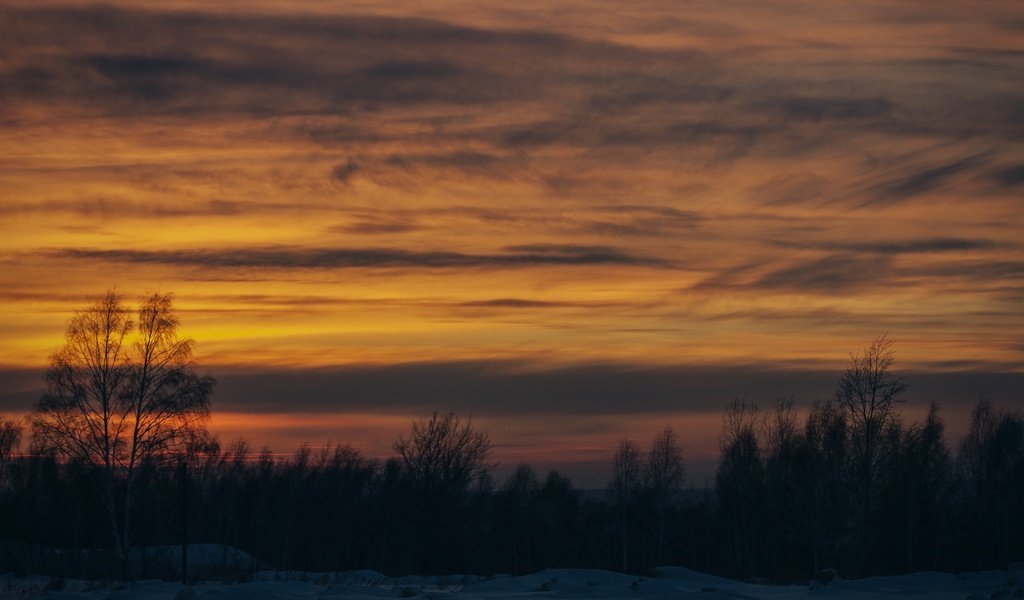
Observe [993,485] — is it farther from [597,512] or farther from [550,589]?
[550,589]

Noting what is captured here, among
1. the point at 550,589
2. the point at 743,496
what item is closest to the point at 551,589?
the point at 550,589

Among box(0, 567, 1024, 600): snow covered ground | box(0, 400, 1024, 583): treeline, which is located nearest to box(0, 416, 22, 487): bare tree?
box(0, 400, 1024, 583): treeline

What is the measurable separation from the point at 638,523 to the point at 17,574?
5688 centimetres

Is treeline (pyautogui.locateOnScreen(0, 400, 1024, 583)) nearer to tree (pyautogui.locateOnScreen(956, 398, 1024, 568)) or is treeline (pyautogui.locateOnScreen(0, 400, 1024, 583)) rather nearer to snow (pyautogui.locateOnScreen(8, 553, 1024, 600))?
tree (pyautogui.locateOnScreen(956, 398, 1024, 568))

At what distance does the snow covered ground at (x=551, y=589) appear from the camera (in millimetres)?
21719

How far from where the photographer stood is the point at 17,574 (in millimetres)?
34750

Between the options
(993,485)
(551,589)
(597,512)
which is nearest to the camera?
(551,589)

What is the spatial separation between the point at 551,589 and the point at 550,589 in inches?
1.1

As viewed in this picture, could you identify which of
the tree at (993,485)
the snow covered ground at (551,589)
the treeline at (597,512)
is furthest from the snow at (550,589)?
the tree at (993,485)

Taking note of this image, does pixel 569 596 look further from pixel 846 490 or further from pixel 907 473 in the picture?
pixel 907 473

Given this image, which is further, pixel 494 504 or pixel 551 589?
pixel 494 504

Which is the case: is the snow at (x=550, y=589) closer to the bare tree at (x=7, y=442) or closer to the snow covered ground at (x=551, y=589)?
the snow covered ground at (x=551, y=589)

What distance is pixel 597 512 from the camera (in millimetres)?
87688

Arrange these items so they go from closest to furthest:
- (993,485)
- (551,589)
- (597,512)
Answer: (551,589)
(993,485)
(597,512)
